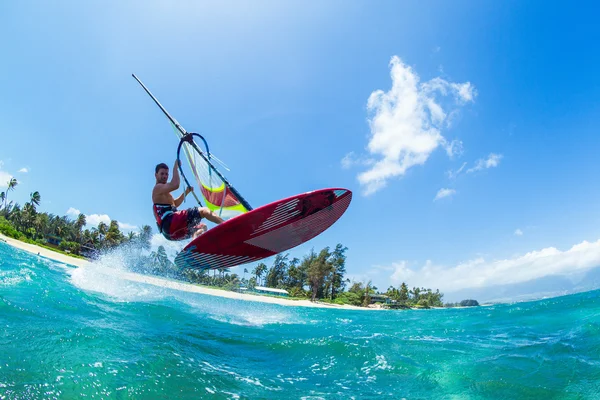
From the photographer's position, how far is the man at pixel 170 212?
669cm

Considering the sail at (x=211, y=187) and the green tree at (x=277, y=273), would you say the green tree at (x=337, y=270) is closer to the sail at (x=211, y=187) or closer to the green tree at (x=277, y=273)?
the green tree at (x=277, y=273)

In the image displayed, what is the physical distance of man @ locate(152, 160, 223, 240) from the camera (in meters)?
6.69

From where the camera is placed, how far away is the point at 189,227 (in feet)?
22.4

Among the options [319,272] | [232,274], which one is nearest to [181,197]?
[319,272]

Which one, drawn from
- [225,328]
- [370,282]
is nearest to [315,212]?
[225,328]

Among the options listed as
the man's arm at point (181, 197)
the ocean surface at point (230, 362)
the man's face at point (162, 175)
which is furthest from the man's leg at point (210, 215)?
the ocean surface at point (230, 362)

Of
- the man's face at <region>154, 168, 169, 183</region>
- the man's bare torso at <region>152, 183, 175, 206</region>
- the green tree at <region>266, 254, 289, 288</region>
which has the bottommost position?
the green tree at <region>266, 254, 289, 288</region>

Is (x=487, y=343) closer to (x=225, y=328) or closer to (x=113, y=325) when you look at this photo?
(x=225, y=328)

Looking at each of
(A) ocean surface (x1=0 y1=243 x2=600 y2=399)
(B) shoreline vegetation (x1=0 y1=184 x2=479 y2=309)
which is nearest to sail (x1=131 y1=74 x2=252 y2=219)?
(A) ocean surface (x1=0 y1=243 x2=600 y2=399)

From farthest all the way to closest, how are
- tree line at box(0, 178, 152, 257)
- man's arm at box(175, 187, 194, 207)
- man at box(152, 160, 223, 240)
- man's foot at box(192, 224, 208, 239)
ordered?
tree line at box(0, 178, 152, 257), man's arm at box(175, 187, 194, 207), man's foot at box(192, 224, 208, 239), man at box(152, 160, 223, 240)

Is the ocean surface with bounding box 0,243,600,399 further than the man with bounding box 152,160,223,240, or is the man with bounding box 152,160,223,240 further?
the man with bounding box 152,160,223,240

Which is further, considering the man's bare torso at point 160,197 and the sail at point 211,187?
the sail at point 211,187

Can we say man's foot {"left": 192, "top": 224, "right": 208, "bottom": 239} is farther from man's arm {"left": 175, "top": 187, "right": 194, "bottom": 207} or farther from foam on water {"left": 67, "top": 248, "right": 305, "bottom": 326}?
foam on water {"left": 67, "top": 248, "right": 305, "bottom": 326}

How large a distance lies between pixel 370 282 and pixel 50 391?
69.7 m
